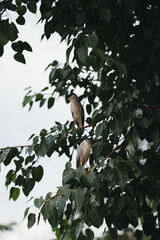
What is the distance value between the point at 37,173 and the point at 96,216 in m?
0.45

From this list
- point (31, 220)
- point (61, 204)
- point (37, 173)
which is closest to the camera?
point (61, 204)

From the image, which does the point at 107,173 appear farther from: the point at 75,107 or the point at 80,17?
the point at 75,107

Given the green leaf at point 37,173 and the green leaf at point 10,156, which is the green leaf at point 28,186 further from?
the green leaf at point 10,156

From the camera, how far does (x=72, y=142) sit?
252 cm

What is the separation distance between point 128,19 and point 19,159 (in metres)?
0.96

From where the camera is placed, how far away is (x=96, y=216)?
5.90 ft

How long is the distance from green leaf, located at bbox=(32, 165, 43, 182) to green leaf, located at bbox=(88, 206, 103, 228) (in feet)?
1.26

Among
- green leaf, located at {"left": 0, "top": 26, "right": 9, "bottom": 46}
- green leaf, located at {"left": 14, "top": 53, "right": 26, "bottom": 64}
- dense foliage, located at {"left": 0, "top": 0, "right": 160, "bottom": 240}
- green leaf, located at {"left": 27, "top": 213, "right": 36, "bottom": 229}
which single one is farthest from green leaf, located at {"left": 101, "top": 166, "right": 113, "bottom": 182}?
green leaf, located at {"left": 0, "top": 26, "right": 9, "bottom": 46}

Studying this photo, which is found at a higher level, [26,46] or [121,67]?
[26,46]

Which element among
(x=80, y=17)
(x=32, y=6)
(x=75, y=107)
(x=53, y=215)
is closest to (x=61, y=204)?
(x=53, y=215)

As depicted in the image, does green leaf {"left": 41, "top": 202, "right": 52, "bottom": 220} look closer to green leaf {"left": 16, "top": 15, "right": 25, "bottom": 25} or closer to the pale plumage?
green leaf {"left": 16, "top": 15, "right": 25, "bottom": 25}

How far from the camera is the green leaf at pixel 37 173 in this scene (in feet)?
6.91

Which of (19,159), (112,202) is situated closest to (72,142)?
(19,159)

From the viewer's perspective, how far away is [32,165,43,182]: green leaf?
6.91ft
